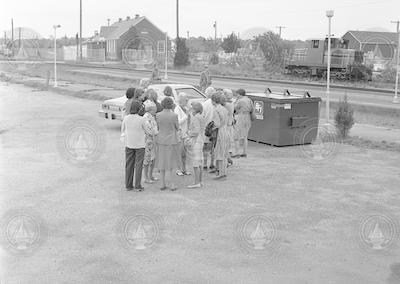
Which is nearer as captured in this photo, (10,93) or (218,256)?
(218,256)

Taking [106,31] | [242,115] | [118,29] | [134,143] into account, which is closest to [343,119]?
[242,115]

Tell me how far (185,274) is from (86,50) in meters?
87.6

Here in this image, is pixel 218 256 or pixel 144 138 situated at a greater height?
pixel 144 138

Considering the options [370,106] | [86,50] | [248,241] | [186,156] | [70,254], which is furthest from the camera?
[86,50]

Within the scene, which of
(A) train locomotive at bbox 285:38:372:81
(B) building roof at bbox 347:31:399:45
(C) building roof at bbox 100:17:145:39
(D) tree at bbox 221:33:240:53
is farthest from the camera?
(C) building roof at bbox 100:17:145:39

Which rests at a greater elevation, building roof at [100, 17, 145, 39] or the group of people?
building roof at [100, 17, 145, 39]

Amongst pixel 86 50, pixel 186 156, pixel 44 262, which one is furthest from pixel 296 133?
pixel 86 50

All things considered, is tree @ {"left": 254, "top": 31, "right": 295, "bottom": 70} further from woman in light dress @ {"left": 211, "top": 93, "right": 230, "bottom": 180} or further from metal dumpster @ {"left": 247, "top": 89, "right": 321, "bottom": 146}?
woman in light dress @ {"left": 211, "top": 93, "right": 230, "bottom": 180}

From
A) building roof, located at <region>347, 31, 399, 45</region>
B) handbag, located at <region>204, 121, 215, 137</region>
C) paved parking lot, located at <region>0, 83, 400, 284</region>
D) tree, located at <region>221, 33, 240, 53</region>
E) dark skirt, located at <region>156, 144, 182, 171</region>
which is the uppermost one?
building roof, located at <region>347, 31, 399, 45</region>

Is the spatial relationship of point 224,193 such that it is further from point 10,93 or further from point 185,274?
point 10,93

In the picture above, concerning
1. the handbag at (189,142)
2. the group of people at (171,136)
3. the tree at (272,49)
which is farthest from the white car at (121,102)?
the tree at (272,49)

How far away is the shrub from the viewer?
14078mm

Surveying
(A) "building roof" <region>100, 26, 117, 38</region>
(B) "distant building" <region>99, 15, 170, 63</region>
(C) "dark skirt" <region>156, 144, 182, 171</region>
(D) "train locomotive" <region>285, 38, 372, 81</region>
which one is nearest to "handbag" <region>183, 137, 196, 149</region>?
(C) "dark skirt" <region>156, 144, 182, 171</region>

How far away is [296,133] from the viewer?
1347cm
